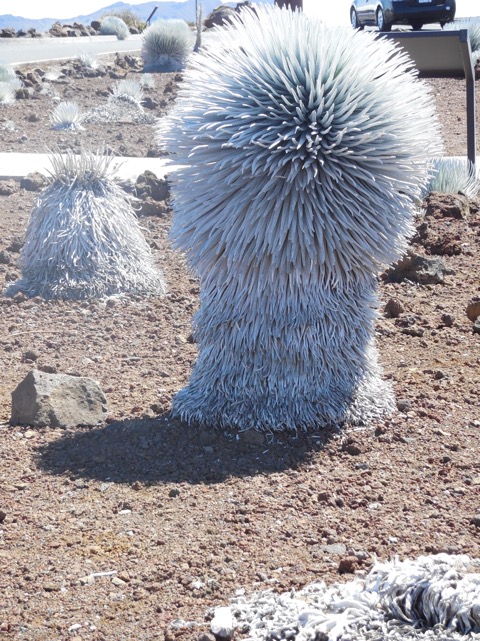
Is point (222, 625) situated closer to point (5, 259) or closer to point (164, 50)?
point (5, 259)

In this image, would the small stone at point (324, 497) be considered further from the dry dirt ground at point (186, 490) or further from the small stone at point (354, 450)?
the small stone at point (354, 450)

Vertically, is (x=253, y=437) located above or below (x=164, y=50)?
below

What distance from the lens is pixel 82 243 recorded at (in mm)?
5848

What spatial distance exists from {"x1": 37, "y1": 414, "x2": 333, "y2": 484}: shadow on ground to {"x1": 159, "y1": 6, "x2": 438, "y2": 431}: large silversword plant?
0.27 ft

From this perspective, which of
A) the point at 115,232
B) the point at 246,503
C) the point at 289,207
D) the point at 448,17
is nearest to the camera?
the point at 246,503

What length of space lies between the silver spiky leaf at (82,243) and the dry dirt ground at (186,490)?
487 millimetres

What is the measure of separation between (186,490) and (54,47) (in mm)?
26858

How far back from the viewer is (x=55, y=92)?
50.5 ft

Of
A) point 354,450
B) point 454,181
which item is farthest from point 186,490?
point 454,181

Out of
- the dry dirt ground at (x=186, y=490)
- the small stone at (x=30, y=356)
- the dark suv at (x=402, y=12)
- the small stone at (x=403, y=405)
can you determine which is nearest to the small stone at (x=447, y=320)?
the dry dirt ground at (x=186, y=490)

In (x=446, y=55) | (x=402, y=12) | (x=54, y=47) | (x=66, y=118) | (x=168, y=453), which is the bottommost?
(x=168, y=453)

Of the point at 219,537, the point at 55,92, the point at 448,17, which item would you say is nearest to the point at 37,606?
the point at 219,537

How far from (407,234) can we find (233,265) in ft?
2.21

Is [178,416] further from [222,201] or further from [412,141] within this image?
[412,141]
